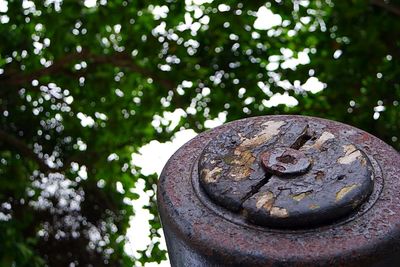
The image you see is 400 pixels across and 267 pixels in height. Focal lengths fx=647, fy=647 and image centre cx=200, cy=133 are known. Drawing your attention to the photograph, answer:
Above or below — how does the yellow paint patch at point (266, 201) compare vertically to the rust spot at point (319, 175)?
below

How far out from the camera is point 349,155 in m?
1.49

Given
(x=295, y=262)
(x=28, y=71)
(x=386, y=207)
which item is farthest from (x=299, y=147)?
(x=28, y=71)

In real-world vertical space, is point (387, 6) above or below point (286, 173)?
below

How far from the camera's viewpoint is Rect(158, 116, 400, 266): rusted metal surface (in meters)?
1.30

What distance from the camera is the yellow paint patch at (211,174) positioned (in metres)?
1.47

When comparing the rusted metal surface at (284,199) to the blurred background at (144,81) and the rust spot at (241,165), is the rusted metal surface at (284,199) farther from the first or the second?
the blurred background at (144,81)

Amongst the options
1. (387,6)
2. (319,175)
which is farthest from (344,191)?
(387,6)

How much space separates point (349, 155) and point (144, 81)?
3388 millimetres

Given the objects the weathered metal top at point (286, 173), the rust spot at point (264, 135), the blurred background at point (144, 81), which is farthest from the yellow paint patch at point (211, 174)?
the blurred background at point (144, 81)

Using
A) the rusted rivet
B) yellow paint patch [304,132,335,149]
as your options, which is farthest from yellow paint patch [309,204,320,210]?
yellow paint patch [304,132,335,149]

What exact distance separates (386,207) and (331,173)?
0.14 meters

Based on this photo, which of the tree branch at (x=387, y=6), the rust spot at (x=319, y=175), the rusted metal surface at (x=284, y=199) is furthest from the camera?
the tree branch at (x=387, y=6)

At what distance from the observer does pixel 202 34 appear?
4.10 m

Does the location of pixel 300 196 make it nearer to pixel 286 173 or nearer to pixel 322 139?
pixel 286 173
